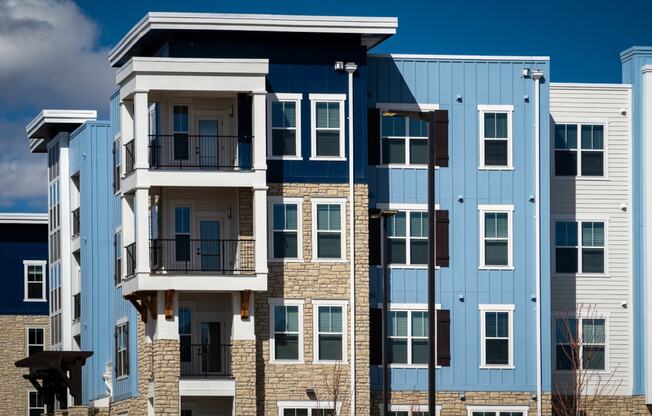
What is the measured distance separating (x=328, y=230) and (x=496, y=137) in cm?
648

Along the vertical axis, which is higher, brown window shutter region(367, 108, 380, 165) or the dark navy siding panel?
brown window shutter region(367, 108, 380, 165)

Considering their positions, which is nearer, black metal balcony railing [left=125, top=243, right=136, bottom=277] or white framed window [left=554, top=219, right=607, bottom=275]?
black metal balcony railing [left=125, top=243, right=136, bottom=277]

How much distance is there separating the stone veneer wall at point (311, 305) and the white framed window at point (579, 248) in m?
7.44

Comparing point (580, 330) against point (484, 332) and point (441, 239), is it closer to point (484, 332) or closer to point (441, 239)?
point (484, 332)

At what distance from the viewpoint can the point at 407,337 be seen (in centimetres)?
5612

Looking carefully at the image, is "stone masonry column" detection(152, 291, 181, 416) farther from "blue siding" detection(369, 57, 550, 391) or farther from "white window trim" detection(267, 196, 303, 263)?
"blue siding" detection(369, 57, 550, 391)

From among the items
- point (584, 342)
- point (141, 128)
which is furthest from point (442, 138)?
point (141, 128)

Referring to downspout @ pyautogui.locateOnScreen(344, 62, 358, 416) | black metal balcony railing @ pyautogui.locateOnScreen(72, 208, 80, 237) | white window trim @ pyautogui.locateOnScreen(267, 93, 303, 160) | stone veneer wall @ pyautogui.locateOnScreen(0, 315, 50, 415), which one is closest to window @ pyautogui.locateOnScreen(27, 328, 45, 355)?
stone veneer wall @ pyautogui.locateOnScreen(0, 315, 50, 415)

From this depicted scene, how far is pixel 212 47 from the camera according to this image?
54.9 metres

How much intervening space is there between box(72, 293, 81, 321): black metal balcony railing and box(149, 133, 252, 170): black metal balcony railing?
16409 millimetres

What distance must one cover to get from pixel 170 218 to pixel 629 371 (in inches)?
630

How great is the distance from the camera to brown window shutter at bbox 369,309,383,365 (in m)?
56.0

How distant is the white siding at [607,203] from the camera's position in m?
58.7

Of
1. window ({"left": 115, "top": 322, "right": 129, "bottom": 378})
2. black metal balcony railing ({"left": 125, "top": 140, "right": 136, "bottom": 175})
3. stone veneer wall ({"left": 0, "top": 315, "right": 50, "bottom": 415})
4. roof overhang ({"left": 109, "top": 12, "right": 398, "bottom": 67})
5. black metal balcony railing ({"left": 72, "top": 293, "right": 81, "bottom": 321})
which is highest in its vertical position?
roof overhang ({"left": 109, "top": 12, "right": 398, "bottom": 67})
